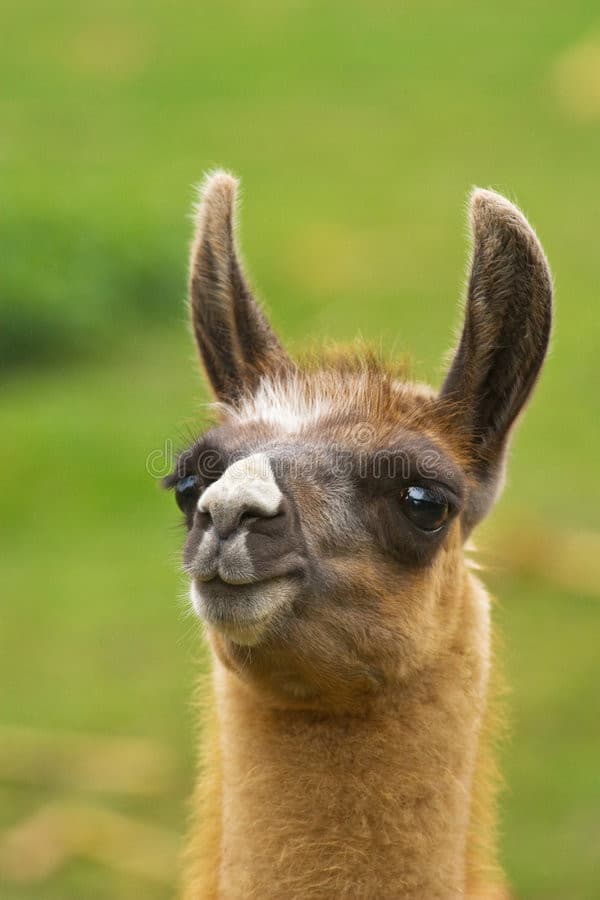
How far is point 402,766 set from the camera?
3.51 metres

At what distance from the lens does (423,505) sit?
345cm

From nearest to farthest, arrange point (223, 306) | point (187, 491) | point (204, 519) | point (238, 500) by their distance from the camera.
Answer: point (238, 500) < point (204, 519) < point (187, 491) < point (223, 306)

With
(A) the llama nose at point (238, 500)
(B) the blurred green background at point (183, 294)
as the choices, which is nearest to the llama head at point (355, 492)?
(A) the llama nose at point (238, 500)

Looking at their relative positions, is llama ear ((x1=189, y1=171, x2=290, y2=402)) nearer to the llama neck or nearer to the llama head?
the llama head

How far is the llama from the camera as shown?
3.32m

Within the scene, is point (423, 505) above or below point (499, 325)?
below

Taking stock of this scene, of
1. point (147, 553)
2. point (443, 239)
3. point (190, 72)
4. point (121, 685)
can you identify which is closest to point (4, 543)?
point (147, 553)

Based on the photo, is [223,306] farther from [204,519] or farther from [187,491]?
[204,519]

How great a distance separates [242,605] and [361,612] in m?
0.31

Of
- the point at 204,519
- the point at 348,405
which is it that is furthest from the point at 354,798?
the point at 348,405

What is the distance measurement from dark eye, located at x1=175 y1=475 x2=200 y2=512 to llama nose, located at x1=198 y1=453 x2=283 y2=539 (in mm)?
326

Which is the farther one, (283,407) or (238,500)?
(283,407)

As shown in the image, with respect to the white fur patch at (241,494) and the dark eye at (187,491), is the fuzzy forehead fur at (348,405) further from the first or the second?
the white fur patch at (241,494)

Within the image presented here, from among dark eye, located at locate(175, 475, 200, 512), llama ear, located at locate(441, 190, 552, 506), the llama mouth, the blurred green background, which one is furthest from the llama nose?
llama ear, located at locate(441, 190, 552, 506)
